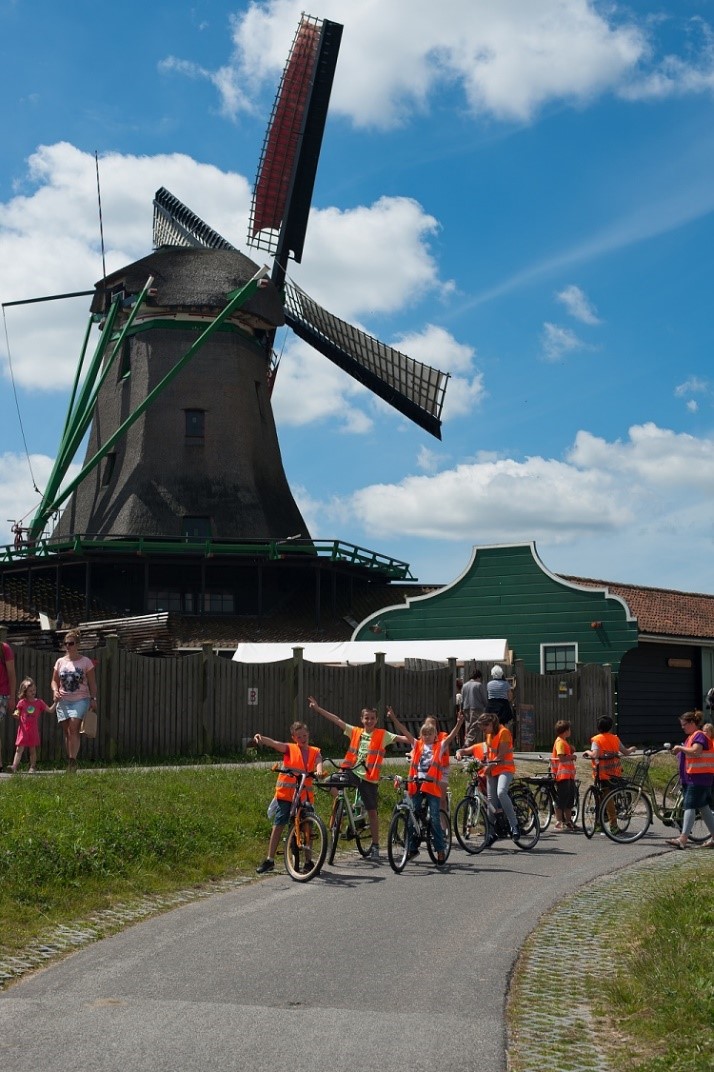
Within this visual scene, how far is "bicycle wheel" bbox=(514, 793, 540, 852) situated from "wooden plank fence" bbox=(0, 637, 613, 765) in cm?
782

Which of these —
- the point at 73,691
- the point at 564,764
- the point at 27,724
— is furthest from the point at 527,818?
the point at 27,724

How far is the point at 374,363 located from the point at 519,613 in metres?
17.9

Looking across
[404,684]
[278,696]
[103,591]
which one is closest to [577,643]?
[404,684]

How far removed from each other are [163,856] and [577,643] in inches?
843

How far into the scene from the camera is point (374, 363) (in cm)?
4881

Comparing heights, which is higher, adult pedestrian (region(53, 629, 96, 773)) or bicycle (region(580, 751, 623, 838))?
adult pedestrian (region(53, 629, 96, 773))

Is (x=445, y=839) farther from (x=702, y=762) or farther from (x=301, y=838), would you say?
(x=702, y=762)

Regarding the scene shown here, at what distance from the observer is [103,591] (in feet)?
143

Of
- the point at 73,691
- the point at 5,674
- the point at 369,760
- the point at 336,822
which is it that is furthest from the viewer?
the point at 5,674

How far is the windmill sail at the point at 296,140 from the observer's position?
156 feet

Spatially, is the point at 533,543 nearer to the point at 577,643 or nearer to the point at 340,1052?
the point at 577,643

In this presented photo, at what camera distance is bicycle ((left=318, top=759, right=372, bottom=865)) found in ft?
43.7

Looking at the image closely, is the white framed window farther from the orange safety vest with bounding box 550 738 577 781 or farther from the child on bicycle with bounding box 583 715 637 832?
the orange safety vest with bounding box 550 738 577 781

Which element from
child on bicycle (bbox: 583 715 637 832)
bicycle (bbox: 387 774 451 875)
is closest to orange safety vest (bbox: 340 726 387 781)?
bicycle (bbox: 387 774 451 875)
